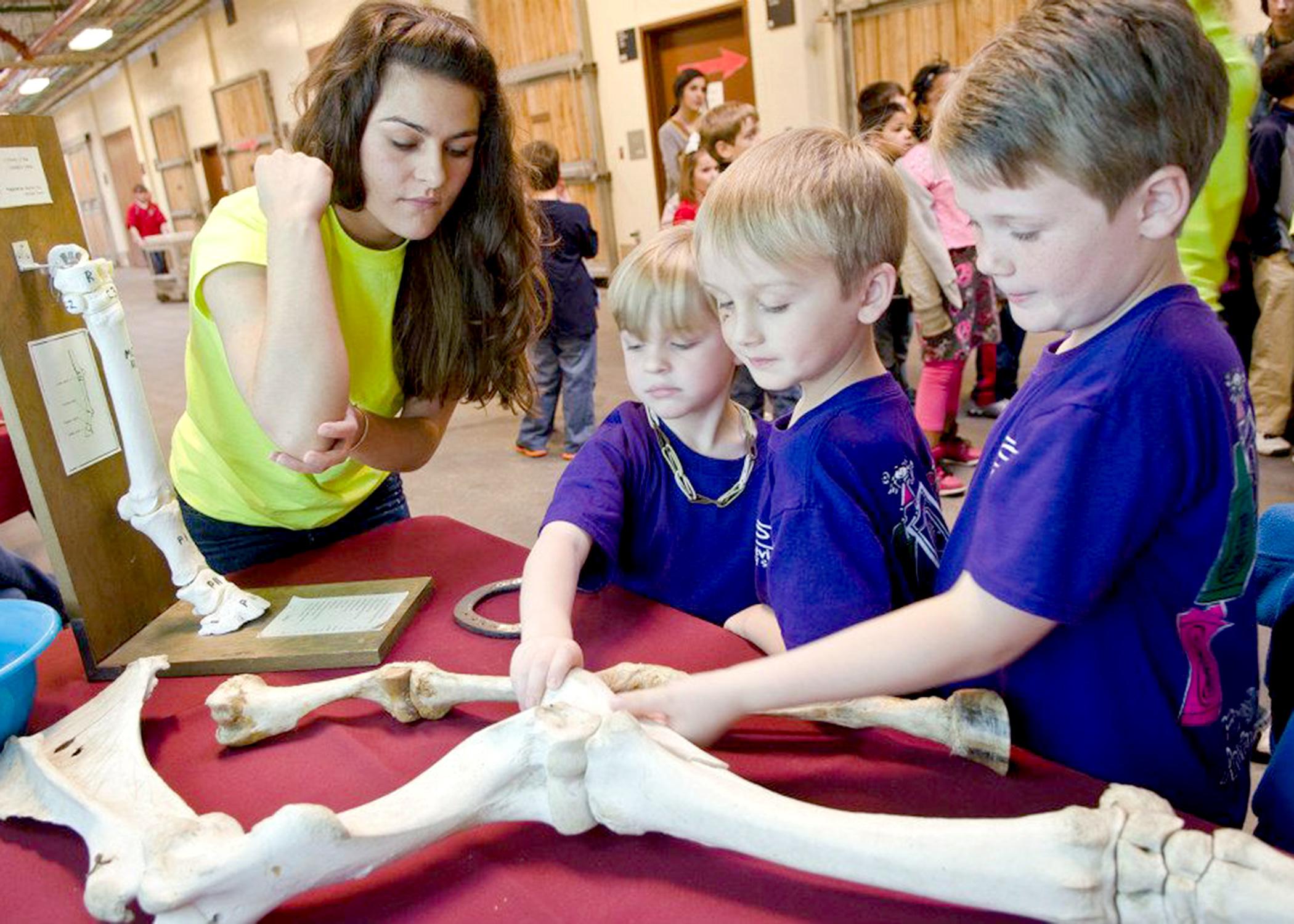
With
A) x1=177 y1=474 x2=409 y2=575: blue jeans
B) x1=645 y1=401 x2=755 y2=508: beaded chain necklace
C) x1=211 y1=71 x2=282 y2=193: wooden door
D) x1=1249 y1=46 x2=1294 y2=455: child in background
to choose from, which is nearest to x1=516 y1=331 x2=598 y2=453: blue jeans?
x1=1249 y1=46 x2=1294 y2=455: child in background

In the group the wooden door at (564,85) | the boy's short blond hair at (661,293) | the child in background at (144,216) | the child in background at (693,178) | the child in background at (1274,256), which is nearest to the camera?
the boy's short blond hair at (661,293)

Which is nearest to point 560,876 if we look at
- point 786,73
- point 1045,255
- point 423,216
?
point 1045,255

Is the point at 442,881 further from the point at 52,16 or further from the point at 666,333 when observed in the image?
the point at 52,16

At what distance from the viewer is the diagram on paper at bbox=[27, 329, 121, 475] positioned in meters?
1.28

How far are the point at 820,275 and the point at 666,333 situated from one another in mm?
290

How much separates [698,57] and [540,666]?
289 inches

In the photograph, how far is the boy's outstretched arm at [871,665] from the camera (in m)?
0.85

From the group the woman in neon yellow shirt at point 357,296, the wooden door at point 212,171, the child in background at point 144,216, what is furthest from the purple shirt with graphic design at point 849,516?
the wooden door at point 212,171

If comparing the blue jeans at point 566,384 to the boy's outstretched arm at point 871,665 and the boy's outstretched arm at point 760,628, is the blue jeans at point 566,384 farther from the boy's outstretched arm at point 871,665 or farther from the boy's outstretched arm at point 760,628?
the boy's outstretched arm at point 871,665

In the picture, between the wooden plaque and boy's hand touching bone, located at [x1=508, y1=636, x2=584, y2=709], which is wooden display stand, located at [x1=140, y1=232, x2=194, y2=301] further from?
boy's hand touching bone, located at [x1=508, y1=636, x2=584, y2=709]

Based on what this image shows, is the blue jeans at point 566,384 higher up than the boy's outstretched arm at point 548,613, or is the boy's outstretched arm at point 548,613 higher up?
the boy's outstretched arm at point 548,613

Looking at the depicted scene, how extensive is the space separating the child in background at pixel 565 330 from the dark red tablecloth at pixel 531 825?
3.09m

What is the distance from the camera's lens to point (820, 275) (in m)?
1.09

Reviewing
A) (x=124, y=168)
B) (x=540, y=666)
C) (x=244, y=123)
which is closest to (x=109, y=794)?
(x=540, y=666)
